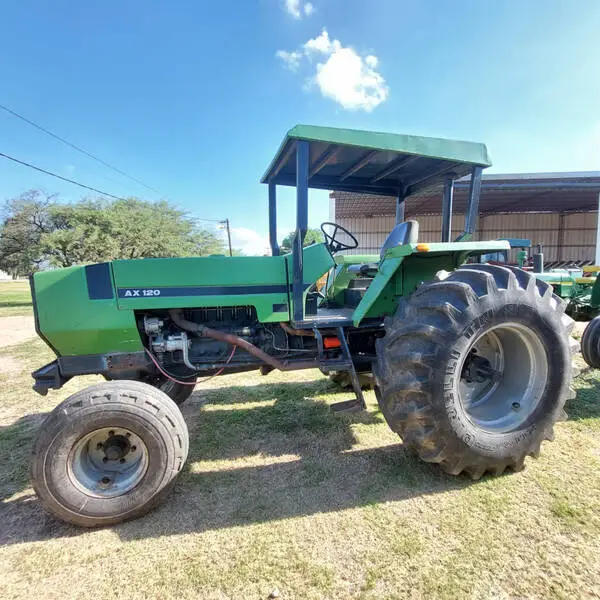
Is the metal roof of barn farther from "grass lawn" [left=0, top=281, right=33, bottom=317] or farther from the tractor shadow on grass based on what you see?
"grass lawn" [left=0, top=281, right=33, bottom=317]

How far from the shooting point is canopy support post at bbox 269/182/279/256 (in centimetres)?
366

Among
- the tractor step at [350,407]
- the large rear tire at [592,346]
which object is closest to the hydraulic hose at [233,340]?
the tractor step at [350,407]

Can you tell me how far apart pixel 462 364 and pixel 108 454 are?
2311 millimetres

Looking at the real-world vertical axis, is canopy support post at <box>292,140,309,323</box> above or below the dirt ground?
above

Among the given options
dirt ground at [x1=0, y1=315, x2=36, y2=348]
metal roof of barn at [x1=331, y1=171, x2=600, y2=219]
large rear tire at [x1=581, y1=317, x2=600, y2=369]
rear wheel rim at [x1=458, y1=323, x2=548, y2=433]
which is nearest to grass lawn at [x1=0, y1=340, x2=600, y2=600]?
rear wheel rim at [x1=458, y1=323, x2=548, y2=433]

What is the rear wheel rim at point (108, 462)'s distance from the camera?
2.26 meters

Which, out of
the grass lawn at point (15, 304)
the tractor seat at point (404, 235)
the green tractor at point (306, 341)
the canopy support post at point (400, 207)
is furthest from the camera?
the grass lawn at point (15, 304)

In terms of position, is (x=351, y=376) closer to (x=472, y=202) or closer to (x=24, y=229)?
(x=472, y=202)

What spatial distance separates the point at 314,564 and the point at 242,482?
872mm

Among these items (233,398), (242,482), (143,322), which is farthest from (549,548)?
(233,398)

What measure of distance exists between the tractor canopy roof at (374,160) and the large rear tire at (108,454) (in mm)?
1982

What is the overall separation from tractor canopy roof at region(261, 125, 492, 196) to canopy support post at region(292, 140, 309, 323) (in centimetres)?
11

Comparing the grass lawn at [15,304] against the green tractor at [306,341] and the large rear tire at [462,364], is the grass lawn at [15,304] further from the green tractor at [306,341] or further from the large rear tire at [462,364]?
the large rear tire at [462,364]

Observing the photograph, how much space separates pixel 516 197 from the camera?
19266 millimetres
